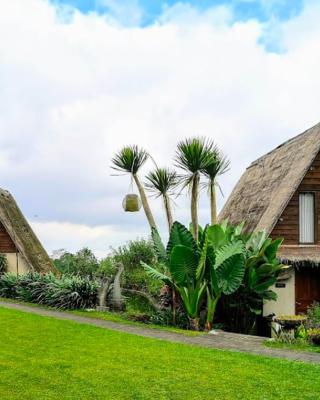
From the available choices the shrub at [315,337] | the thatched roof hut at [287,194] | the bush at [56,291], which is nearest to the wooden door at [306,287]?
the thatched roof hut at [287,194]

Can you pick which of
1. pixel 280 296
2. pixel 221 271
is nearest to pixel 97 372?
pixel 221 271

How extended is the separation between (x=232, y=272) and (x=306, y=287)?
3.86 m

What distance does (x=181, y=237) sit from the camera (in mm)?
13758

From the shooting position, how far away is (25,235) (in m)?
24.5

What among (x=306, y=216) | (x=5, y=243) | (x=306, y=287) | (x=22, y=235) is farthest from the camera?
(x=22, y=235)

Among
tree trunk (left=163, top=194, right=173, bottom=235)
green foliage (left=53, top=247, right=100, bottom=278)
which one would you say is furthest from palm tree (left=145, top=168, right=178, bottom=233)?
green foliage (left=53, top=247, right=100, bottom=278)

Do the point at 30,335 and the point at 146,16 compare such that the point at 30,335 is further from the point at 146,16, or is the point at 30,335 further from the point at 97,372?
the point at 146,16

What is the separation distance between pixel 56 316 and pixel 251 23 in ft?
30.0

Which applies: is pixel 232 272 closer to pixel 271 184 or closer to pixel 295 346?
pixel 295 346

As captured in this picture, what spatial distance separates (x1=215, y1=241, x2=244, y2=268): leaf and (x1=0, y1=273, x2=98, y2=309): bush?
5040 millimetres

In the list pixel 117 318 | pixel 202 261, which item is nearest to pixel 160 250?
pixel 202 261

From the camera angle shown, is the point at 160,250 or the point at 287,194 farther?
Result: the point at 287,194

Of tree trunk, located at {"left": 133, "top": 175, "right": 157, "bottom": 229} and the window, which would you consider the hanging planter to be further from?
the window

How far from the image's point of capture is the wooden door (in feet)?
51.7
